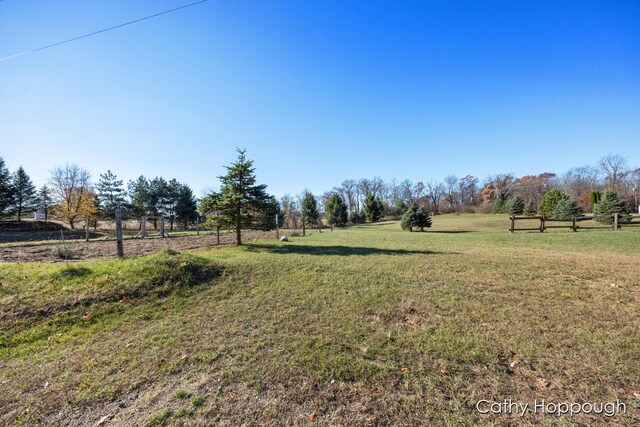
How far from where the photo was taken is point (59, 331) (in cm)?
390

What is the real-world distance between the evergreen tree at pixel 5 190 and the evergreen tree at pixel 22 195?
866 millimetres

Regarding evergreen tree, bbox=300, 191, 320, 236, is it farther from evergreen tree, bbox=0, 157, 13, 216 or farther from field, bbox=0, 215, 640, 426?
evergreen tree, bbox=0, 157, 13, 216

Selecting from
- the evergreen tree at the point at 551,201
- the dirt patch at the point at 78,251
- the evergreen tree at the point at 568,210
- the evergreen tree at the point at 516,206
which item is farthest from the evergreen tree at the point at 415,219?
the evergreen tree at the point at 516,206

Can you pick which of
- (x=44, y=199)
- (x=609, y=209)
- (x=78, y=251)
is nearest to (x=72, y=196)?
(x=44, y=199)

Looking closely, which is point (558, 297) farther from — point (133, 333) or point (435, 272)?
point (133, 333)

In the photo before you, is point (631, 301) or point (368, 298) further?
point (368, 298)

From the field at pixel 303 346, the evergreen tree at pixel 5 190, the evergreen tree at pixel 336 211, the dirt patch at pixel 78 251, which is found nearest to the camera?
the field at pixel 303 346

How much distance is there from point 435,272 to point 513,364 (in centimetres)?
430

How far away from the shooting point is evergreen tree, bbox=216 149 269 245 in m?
11.2

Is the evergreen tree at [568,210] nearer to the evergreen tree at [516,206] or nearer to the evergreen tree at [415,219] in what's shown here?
the evergreen tree at [516,206]

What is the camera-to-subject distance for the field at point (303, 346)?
2365 millimetres

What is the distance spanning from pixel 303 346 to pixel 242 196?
28.4ft

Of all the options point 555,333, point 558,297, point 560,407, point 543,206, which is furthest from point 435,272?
point 543,206

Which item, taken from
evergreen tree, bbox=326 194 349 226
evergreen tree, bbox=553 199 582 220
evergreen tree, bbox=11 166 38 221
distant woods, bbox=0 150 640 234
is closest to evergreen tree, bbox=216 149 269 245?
distant woods, bbox=0 150 640 234
